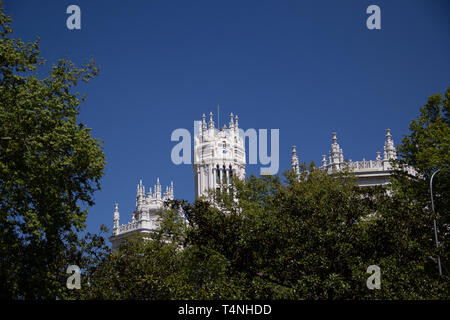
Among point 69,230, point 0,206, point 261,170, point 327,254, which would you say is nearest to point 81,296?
point 69,230

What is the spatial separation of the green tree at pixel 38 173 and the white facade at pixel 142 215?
74826 millimetres

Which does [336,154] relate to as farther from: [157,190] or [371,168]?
[157,190]

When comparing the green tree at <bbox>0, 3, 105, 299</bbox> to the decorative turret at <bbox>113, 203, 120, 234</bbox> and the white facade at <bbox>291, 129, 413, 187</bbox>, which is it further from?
the decorative turret at <bbox>113, 203, 120, 234</bbox>

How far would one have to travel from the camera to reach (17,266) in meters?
35.5

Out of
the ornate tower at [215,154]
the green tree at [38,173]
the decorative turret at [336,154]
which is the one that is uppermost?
the ornate tower at [215,154]

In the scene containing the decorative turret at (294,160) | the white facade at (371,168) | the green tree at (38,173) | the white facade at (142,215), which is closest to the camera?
the green tree at (38,173)

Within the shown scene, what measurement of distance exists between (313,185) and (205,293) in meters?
27.5

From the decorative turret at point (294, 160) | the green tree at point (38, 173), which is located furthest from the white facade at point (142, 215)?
the green tree at point (38, 173)

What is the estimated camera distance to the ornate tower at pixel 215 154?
119 m

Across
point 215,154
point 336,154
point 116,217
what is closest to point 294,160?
point 336,154

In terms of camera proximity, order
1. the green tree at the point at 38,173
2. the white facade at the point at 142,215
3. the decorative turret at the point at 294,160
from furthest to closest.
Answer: the white facade at the point at 142,215
the decorative turret at the point at 294,160
the green tree at the point at 38,173

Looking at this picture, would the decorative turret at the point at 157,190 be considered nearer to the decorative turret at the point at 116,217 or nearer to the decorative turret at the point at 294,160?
the decorative turret at the point at 116,217

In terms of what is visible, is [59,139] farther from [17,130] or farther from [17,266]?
[17,266]

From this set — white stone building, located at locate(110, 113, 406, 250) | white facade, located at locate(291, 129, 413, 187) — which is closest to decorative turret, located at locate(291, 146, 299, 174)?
white facade, located at locate(291, 129, 413, 187)
